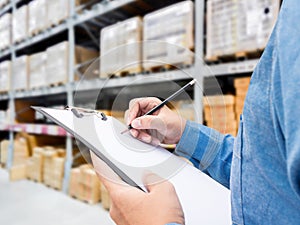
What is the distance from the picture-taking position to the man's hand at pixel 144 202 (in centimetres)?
34

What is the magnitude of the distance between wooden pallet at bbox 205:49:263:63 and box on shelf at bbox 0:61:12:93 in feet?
8.98

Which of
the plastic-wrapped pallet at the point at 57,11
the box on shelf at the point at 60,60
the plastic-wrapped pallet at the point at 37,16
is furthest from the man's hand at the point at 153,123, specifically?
the plastic-wrapped pallet at the point at 37,16

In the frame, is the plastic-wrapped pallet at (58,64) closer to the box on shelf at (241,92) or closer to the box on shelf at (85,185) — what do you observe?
the box on shelf at (85,185)

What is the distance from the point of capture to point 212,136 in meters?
0.58

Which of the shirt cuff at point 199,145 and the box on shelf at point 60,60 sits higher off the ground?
the box on shelf at point 60,60

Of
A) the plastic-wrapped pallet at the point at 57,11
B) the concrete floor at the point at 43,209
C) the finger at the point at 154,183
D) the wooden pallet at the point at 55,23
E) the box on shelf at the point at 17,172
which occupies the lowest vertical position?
the concrete floor at the point at 43,209

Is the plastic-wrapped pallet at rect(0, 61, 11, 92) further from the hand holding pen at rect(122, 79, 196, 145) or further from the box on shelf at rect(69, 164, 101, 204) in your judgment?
the hand holding pen at rect(122, 79, 196, 145)

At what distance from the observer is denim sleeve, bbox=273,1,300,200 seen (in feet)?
0.74

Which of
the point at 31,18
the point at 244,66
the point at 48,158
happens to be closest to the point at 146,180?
the point at 244,66

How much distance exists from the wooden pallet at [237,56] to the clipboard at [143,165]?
0.98 m

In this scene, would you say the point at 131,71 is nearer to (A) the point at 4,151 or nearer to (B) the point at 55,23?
(B) the point at 55,23

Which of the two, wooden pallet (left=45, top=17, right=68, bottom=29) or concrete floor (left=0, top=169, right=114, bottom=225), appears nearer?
concrete floor (left=0, top=169, right=114, bottom=225)

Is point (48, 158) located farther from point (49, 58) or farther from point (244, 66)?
point (244, 66)

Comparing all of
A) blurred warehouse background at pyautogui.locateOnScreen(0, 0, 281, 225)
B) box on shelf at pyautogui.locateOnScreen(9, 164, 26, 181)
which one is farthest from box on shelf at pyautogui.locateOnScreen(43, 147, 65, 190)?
box on shelf at pyautogui.locateOnScreen(9, 164, 26, 181)
